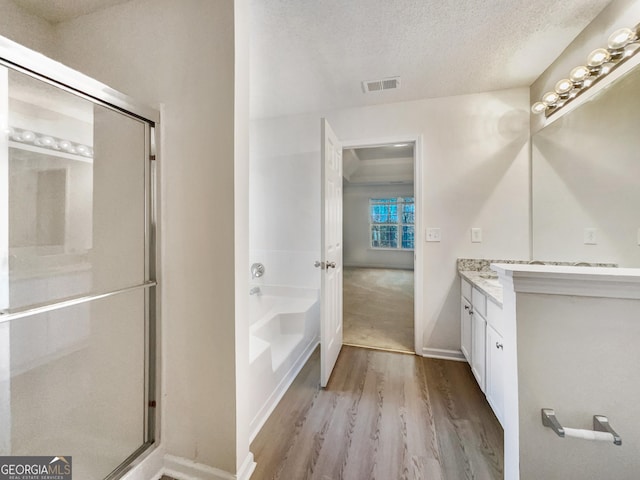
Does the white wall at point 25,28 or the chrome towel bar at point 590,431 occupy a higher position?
the white wall at point 25,28

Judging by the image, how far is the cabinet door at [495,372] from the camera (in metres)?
1.48

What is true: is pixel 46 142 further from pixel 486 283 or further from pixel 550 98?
pixel 550 98

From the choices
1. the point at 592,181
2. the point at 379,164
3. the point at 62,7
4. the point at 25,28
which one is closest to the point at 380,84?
the point at 592,181

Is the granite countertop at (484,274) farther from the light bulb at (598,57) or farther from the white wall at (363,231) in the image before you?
the white wall at (363,231)

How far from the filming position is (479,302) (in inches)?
73.6

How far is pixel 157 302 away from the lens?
129 cm

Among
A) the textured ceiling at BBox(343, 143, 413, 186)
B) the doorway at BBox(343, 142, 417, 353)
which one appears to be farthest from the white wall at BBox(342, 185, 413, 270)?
the textured ceiling at BBox(343, 143, 413, 186)

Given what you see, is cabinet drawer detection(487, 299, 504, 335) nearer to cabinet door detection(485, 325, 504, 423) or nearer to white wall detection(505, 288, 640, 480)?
cabinet door detection(485, 325, 504, 423)

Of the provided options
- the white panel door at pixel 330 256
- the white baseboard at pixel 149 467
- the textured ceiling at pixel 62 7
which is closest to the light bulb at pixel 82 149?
the textured ceiling at pixel 62 7

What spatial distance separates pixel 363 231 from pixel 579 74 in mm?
6120

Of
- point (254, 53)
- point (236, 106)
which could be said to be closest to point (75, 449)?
point (236, 106)

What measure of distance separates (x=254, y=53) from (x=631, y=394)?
2545 mm

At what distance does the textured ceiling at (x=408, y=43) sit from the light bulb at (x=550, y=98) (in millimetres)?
256

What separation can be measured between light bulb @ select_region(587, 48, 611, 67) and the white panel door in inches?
65.0
